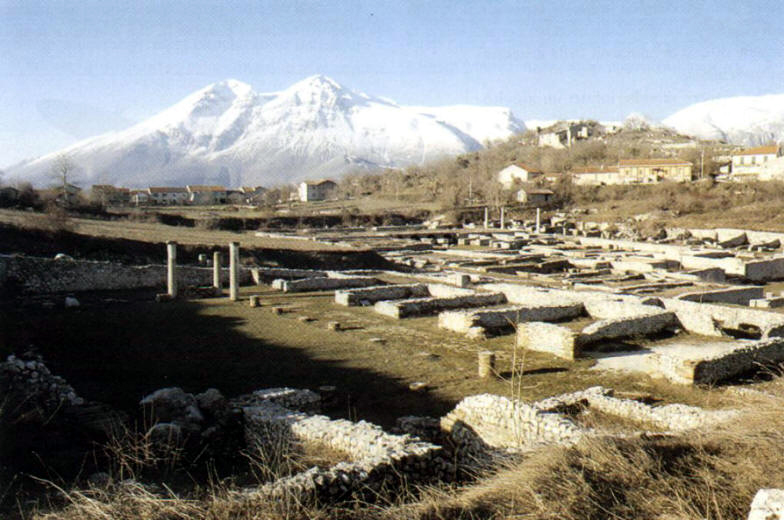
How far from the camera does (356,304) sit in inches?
899

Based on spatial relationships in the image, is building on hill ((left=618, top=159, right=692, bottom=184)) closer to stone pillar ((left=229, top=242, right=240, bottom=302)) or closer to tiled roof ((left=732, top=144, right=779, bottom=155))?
tiled roof ((left=732, top=144, right=779, bottom=155))

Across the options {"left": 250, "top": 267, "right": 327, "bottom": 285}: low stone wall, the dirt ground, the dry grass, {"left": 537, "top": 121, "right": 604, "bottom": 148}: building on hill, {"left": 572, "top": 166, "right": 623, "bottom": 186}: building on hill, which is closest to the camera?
the dry grass

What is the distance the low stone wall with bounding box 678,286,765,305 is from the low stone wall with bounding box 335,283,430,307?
1003cm

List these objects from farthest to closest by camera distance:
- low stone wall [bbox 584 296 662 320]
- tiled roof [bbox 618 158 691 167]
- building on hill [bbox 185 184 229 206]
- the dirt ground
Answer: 1. building on hill [bbox 185 184 229 206]
2. tiled roof [bbox 618 158 691 167]
3. low stone wall [bbox 584 296 662 320]
4. the dirt ground

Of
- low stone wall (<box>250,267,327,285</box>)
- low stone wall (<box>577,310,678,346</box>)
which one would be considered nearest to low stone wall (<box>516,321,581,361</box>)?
low stone wall (<box>577,310,678,346</box>)

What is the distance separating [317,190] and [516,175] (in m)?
43.0

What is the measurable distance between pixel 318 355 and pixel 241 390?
3183mm

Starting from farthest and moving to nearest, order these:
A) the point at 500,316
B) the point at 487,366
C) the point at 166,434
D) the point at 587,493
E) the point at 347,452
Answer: the point at 500,316 < the point at 487,366 < the point at 166,434 < the point at 347,452 < the point at 587,493

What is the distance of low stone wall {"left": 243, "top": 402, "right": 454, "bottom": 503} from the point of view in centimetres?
593

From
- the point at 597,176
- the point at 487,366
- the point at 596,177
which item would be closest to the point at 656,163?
the point at 597,176

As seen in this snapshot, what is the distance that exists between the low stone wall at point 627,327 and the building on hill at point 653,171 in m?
79.6

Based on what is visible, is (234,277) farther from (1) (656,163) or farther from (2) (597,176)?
(1) (656,163)

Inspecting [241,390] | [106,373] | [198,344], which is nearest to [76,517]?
[241,390]

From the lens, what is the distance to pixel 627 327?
1641 cm
